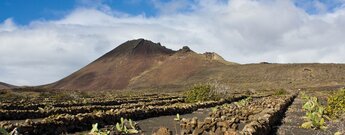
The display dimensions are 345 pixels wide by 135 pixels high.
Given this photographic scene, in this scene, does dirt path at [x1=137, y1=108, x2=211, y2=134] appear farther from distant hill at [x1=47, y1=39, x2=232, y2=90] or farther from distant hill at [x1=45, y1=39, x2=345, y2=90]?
distant hill at [x1=47, y1=39, x2=232, y2=90]

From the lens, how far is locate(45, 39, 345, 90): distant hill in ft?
339

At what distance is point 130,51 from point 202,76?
47572 mm

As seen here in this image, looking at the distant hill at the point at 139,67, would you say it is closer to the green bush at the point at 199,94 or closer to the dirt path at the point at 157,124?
the green bush at the point at 199,94

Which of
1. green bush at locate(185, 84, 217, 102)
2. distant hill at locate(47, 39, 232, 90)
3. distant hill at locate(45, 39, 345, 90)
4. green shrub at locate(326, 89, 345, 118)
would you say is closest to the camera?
green shrub at locate(326, 89, 345, 118)

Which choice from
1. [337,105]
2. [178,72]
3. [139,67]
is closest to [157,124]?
[337,105]

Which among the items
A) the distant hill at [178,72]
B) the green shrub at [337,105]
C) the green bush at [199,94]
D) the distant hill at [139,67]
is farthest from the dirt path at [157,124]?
the distant hill at [139,67]

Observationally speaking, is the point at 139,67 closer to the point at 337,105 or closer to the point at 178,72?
the point at 178,72

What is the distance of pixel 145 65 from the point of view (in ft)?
499

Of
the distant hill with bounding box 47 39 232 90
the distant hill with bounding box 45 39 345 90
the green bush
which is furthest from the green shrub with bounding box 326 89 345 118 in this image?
the distant hill with bounding box 47 39 232 90

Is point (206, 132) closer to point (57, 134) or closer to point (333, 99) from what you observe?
point (57, 134)

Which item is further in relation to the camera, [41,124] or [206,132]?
[41,124]

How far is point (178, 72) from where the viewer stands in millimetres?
137750

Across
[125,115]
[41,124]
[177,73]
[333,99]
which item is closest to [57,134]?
[41,124]

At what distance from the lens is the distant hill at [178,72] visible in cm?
10338
